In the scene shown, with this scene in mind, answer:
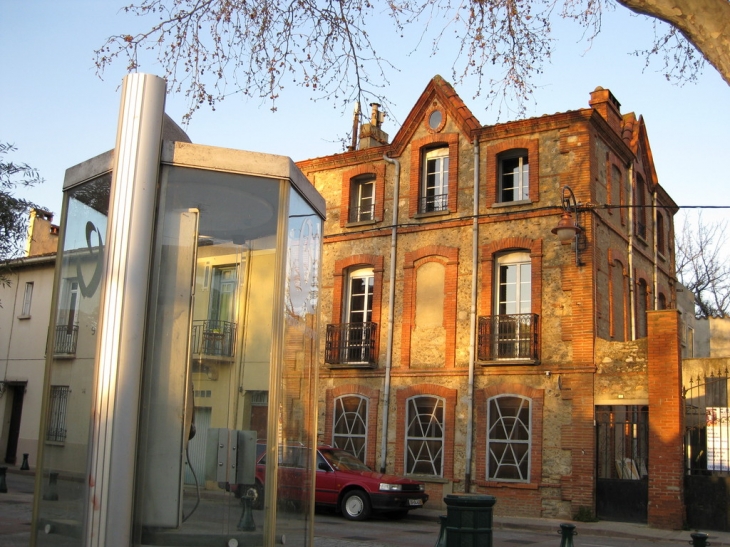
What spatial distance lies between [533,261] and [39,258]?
60.9ft

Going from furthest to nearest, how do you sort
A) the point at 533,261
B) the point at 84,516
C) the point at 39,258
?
the point at 39,258 → the point at 533,261 → the point at 84,516

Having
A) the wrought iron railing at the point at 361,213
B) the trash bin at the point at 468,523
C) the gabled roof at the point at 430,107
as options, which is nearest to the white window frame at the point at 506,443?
the wrought iron railing at the point at 361,213

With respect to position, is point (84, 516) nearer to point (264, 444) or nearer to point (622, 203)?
point (264, 444)

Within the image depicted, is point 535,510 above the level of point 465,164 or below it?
below

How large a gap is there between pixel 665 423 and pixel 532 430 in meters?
3.28

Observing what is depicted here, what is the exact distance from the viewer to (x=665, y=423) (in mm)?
18812

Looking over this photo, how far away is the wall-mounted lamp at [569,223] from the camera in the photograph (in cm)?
1953

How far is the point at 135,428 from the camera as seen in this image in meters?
4.91

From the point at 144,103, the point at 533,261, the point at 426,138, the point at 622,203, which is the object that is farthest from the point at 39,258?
the point at 144,103

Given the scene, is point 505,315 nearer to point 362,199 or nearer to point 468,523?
point 362,199

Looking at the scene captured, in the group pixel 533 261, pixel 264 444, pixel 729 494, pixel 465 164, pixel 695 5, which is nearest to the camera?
pixel 264 444

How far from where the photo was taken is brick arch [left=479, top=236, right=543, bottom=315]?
21250 millimetres

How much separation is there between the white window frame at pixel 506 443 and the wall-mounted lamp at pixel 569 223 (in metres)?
4.21

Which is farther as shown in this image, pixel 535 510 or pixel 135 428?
pixel 535 510
